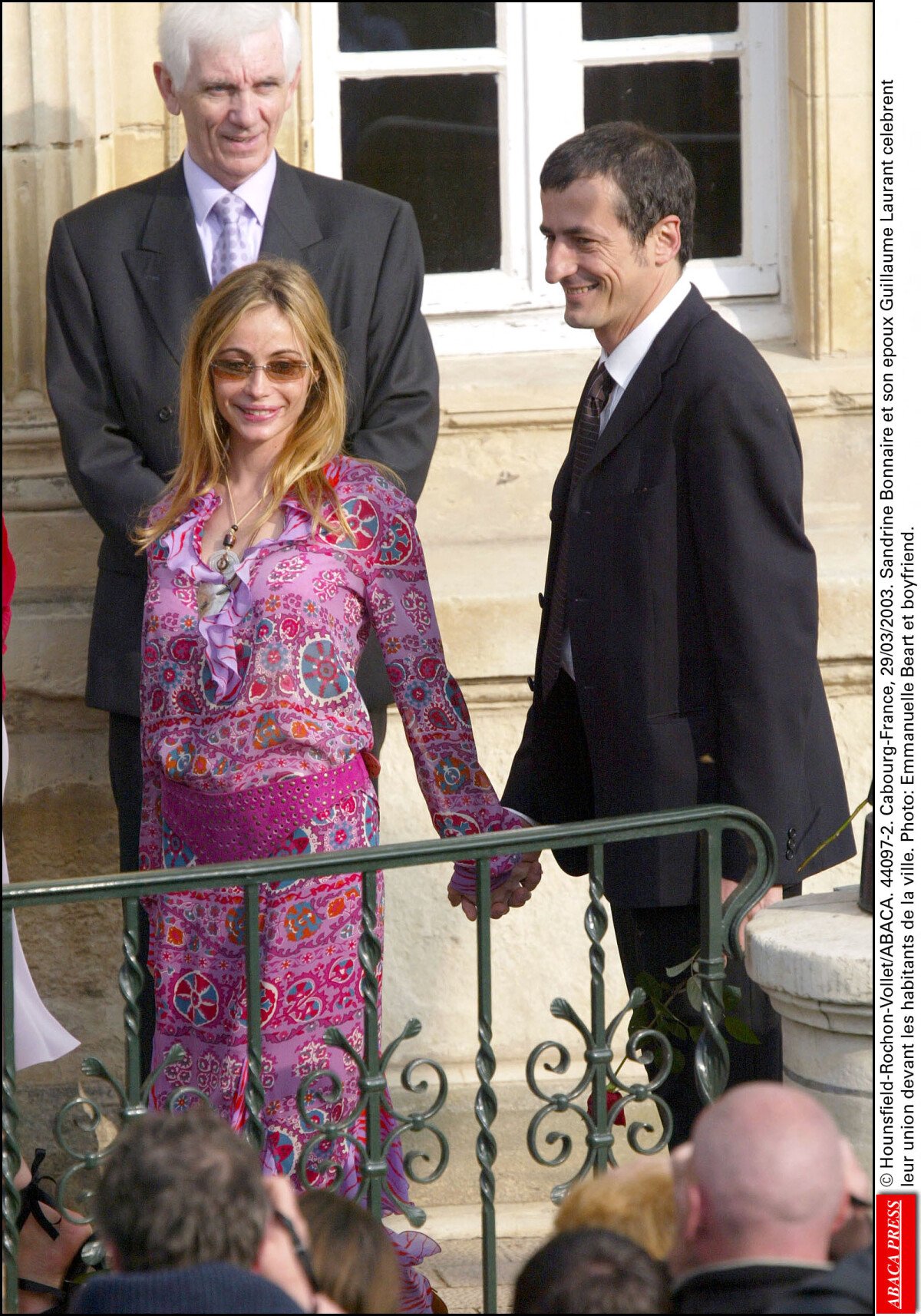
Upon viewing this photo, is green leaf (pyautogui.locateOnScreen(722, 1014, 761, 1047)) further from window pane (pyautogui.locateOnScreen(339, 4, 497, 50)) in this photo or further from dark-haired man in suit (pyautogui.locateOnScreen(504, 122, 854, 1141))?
window pane (pyautogui.locateOnScreen(339, 4, 497, 50))

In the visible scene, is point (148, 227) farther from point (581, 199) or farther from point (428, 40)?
point (428, 40)

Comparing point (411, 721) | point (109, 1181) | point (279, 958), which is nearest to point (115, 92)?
point (411, 721)

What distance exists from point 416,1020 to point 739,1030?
1.95ft

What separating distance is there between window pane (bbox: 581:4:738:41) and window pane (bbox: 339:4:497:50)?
28cm

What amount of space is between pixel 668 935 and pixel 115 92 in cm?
273

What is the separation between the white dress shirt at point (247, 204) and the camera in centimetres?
416

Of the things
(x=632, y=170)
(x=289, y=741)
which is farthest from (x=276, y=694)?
(x=632, y=170)

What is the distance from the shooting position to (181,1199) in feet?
7.47

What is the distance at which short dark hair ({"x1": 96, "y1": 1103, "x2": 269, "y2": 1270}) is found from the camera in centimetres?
225

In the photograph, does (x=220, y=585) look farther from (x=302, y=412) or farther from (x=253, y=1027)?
(x=253, y=1027)

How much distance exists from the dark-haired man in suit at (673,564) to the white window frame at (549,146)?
200cm

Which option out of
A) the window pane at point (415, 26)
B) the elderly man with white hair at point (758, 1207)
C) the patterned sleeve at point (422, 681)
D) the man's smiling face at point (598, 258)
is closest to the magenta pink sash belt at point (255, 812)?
the patterned sleeve at point (422, 681)

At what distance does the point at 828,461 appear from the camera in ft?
17.2
